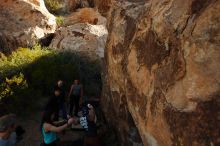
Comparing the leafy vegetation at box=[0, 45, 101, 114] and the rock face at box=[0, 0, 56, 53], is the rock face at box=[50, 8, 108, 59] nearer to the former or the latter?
the leafy vegetation at box=[0, 45, 101, 114]

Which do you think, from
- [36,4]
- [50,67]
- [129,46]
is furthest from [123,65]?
[36,4]

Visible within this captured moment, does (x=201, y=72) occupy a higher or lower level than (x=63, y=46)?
higher

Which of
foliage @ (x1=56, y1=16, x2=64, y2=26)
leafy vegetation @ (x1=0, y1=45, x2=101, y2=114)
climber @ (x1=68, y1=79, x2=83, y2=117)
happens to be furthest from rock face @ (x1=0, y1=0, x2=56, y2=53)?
climber @ (x1=68, y1=79, x2=83, y2=117)

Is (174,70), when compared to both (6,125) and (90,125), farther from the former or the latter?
(90,125)

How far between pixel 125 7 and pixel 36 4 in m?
9.51

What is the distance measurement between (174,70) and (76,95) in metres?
4.95

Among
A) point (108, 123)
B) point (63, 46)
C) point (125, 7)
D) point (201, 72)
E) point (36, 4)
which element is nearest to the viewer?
point (201, 72)

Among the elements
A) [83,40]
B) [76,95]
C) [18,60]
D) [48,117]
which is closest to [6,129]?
[48,117]

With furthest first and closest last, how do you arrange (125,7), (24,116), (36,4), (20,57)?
(36,4)
(20,57)
(24,116)
(125,7)

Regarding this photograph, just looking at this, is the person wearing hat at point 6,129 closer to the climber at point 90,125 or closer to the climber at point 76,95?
the climber at point 90,125

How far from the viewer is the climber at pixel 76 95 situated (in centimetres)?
1075

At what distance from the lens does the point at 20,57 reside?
46.6 feet

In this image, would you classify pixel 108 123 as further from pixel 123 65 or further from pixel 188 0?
pixel 188 0

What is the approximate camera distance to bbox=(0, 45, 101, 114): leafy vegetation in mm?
12125
